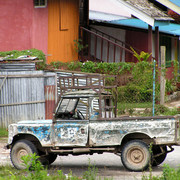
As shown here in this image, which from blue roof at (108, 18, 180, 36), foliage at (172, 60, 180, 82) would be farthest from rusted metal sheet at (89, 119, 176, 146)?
blue roof at (108, 18, 180, 36)

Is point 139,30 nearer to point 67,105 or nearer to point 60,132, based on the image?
point 67,105

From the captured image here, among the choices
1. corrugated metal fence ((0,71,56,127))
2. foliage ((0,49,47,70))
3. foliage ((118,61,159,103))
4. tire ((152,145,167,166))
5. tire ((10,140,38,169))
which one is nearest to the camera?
tire ((10,140,38,169))

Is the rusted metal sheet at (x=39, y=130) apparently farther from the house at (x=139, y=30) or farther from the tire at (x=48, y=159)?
the house at (x=139, y=30)

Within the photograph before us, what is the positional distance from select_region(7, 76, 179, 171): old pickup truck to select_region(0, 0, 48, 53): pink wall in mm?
8906

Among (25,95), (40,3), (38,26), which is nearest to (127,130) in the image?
(25,95)

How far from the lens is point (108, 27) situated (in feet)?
68.9

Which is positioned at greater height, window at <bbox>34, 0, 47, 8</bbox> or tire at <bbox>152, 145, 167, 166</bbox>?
window at <bbox>34, 0, 47, 8</bbox>

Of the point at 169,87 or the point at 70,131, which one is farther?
the point at 169,87

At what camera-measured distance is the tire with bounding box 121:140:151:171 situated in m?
8.02

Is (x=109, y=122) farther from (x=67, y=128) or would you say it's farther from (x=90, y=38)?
(x=90, y=38)

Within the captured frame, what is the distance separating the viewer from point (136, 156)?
26.5ft

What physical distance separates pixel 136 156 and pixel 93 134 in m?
1.00

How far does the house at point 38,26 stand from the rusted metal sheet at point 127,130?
8.92 m

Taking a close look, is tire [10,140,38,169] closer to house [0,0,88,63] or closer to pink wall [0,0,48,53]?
house [0,0,88,63]
